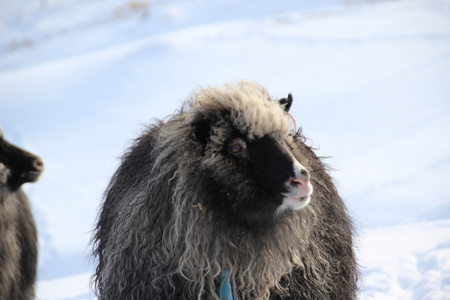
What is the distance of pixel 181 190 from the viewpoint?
3.46m

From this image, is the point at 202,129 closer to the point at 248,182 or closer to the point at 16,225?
the point at 248,182

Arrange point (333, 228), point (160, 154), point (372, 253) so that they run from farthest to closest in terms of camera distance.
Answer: point (372, 253) → point (333, 228) → point (160, 154)

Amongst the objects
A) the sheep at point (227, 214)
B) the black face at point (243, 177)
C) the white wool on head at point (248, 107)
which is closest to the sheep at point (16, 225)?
the sheep at point (227, 214)

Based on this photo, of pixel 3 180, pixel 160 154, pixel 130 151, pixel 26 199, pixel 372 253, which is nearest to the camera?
pixel 160 154

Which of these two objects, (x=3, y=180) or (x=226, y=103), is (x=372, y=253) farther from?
(x=3, y=180)

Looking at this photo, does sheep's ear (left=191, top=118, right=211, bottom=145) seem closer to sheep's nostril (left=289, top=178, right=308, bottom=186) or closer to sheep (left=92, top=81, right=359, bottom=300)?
→ sheep (left=92, top=81, right=359, bottom=300)

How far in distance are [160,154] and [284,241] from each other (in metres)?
0.92

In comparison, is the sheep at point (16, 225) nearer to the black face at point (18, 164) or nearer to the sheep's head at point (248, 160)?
the black face at point (18, 164)

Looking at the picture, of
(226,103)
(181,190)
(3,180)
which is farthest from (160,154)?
(3,180)

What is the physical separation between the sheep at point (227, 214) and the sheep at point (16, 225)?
127 cm

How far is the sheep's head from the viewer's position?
3.27 m

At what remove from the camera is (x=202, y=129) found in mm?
3475

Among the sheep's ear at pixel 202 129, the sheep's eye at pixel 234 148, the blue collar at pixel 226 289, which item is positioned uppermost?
the sheep's ear at pixel 202 129

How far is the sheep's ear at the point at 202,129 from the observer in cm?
347
